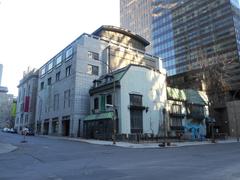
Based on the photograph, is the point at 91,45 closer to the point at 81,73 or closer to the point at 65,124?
the point at 81,73

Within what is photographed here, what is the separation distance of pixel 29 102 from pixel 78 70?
115 ft

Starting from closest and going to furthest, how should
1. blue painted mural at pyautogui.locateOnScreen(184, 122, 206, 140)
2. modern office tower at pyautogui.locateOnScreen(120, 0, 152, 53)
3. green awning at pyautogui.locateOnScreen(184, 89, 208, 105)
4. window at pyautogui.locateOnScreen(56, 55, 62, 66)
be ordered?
blue painted mural at pyautogui.locateOnScreen(184, 122, 206, 140) → green awning at pyautogui.locateOnScreen(184, 89, 208, 105) → window at pyautogui.locateOnScreen(56, 55, 62, 66) → modern office tower at pyautogui.locateOnScreen(120, 0, 152, 53)

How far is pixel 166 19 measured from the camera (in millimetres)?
110438

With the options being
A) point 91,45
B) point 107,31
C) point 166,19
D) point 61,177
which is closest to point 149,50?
point 166,19

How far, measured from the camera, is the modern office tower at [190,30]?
8269cm

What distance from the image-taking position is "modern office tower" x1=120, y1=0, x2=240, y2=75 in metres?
82.7

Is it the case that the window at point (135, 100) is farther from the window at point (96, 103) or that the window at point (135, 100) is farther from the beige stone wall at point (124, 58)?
the beige stone wall at point (124, 58)

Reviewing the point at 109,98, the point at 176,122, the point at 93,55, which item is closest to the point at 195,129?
the point at 176,122

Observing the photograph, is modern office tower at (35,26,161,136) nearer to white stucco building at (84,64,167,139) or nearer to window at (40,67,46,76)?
window at (40,67,46,76)

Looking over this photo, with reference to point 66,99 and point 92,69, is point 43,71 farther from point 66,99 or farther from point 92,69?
point 92,69

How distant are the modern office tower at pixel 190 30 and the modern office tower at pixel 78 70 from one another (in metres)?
25.4

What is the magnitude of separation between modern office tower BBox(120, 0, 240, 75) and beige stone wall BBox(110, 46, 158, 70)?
19.1 metres

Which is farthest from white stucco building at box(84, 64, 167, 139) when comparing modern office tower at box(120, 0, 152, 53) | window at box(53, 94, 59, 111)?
modern office tower at box(120, 0, 152, 53)

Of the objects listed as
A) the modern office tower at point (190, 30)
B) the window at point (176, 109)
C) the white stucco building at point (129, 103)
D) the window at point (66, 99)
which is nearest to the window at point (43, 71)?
the window at point (66, 99)
